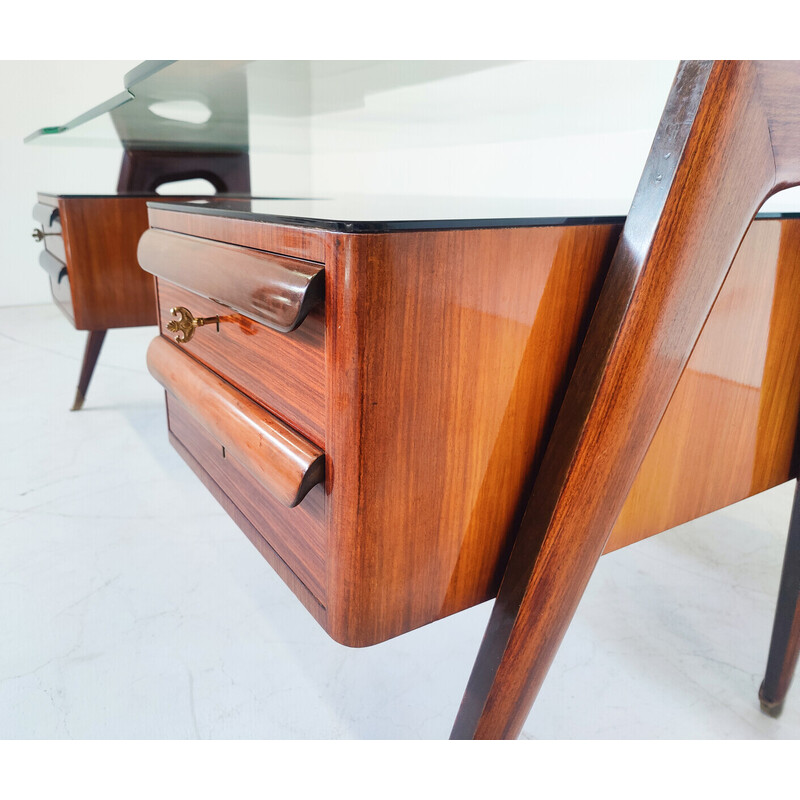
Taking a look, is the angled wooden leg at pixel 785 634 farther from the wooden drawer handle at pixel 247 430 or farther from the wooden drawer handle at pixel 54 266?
the wooden drawer handle at pixel 54 266

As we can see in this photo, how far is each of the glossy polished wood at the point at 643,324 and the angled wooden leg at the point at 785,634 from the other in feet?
0.93

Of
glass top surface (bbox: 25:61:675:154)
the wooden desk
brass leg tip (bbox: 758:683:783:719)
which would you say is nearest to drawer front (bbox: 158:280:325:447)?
the wooden desk

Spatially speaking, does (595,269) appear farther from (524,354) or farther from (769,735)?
(769,735)

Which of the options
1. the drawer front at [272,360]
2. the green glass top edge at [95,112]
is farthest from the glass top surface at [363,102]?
the drawer front at [272,360]

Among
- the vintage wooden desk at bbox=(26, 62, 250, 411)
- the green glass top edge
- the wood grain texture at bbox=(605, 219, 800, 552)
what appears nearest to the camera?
the wood grain texture at bbox=(605, 219, 800, 552)

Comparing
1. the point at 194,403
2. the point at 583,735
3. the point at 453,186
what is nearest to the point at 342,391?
the point at 194,403

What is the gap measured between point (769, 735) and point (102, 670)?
61cm

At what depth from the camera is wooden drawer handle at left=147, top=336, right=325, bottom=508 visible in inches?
12.4

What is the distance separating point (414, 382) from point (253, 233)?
13 centimetres

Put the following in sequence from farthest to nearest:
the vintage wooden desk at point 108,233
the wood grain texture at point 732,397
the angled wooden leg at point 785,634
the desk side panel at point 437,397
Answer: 1. the vintage wooden desk at point 108,233
2. the angled wooden leg at point 785,634
3. the wood grain texture at point 732,397
4. the desk side panel at point 437,397

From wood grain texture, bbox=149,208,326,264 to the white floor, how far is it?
41 cm

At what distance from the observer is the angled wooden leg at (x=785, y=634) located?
1.80 ft

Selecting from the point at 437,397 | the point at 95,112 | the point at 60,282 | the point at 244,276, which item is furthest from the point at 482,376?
the point at 60,282

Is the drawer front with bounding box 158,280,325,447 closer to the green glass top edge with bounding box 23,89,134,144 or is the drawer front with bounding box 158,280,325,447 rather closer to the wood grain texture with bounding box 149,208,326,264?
the wood grain texture with bounding box 149,208,326,264
